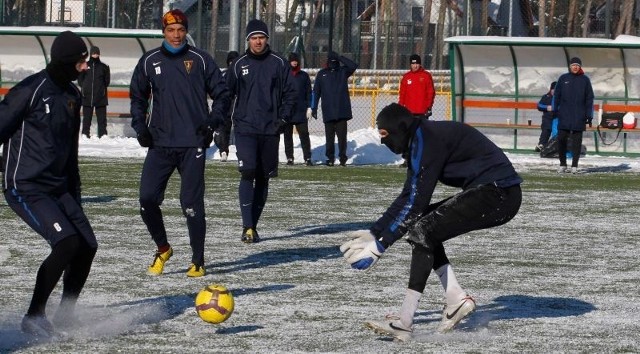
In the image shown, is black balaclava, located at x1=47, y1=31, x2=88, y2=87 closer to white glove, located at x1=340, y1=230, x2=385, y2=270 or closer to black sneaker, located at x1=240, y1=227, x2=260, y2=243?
white glove, located at x1=340, y1=230, x2=385, y2=270

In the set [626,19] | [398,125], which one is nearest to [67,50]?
[398,125]

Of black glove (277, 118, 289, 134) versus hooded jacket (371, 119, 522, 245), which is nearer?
hooded jacket (371, 119, 522, 245)

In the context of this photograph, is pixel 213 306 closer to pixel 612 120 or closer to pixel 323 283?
pixel 323 283

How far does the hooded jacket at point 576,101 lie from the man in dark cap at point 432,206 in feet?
47.2

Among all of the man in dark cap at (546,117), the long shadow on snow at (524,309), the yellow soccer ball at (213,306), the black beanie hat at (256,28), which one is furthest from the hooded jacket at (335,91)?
the yellow soccer ball at (213,306)

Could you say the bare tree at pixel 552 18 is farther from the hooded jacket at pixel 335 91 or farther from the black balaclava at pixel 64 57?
the black balaclava at pixel 64 57

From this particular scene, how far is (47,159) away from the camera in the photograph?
7.87 metres

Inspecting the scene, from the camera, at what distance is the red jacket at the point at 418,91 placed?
939 inches

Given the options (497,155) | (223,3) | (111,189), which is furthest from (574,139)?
(223,3)

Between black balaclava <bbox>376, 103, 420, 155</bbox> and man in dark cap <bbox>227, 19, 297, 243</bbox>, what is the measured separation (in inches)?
193

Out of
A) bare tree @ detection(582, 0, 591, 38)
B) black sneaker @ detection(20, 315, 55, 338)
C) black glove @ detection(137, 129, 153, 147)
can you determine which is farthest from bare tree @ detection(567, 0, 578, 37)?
black sneaker @ detection(20, 315, 55, 338)

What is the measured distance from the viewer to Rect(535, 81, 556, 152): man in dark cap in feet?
86.6

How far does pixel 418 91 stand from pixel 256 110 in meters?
11.4

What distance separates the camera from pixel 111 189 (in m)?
18.2
